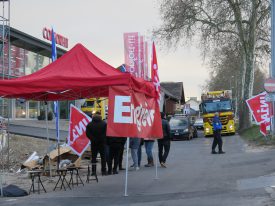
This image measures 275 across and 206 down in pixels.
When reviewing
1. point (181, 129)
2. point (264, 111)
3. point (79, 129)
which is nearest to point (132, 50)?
point (264, 111)

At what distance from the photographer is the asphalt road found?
995 cm

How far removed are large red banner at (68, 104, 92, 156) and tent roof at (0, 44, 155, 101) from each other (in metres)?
3.15

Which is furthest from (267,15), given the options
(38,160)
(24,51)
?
(38,160)

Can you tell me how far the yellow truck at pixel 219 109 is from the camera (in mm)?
38625

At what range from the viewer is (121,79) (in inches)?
435

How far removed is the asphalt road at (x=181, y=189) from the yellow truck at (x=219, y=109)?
2236 cm

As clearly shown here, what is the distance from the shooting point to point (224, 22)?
4103cm

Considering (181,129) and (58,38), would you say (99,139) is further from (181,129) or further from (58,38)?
(58,38)

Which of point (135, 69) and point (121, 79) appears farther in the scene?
point (135, 69)

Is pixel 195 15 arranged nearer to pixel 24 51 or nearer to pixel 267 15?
pixel 267 15

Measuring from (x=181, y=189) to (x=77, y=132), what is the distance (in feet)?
16.2

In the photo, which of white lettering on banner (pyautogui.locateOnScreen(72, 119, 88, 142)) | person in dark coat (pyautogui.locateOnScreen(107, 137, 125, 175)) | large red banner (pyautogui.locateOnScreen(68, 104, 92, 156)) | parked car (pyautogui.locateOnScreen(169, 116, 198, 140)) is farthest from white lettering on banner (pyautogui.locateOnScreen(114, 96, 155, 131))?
parked car (pyautogui.locateOnScreen(169, 116, 198, 140))

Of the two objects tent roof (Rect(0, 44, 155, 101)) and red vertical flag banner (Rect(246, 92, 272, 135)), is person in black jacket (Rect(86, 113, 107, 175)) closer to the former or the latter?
tent roof (Rect(0, 44, 155, 101))

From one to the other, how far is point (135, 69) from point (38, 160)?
13.3m
